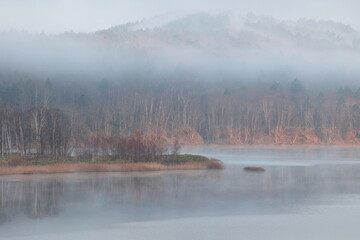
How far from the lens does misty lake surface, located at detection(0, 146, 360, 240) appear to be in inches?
829

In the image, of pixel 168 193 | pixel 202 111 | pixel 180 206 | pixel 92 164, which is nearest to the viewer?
pixel 180 206

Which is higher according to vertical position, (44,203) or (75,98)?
(75,98)

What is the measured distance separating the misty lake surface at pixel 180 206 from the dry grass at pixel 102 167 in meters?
1.94

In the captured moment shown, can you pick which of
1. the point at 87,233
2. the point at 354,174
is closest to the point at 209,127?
the point at 354,174

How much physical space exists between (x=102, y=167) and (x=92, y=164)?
3.13 feet

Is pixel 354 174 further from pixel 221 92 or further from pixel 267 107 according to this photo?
pixel 221 92

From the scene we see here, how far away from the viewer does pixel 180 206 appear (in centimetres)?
2772

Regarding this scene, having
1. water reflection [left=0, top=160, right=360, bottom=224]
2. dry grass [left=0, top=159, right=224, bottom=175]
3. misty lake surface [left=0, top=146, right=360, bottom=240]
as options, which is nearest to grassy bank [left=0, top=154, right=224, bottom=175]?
dry grass [left=0, top=159, right=224, bottom=175]

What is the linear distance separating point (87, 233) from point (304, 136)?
340ft

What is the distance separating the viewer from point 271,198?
31.0 m

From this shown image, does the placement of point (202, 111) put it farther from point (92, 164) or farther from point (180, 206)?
point (180, 206)

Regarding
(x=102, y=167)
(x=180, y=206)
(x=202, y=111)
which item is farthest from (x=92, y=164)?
(x=202, y=111)

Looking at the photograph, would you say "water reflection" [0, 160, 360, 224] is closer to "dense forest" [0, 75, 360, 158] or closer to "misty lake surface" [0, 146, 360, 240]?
"misty lake surface" [0, 146, 360, 240]

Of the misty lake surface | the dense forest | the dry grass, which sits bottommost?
the misty lake surface
